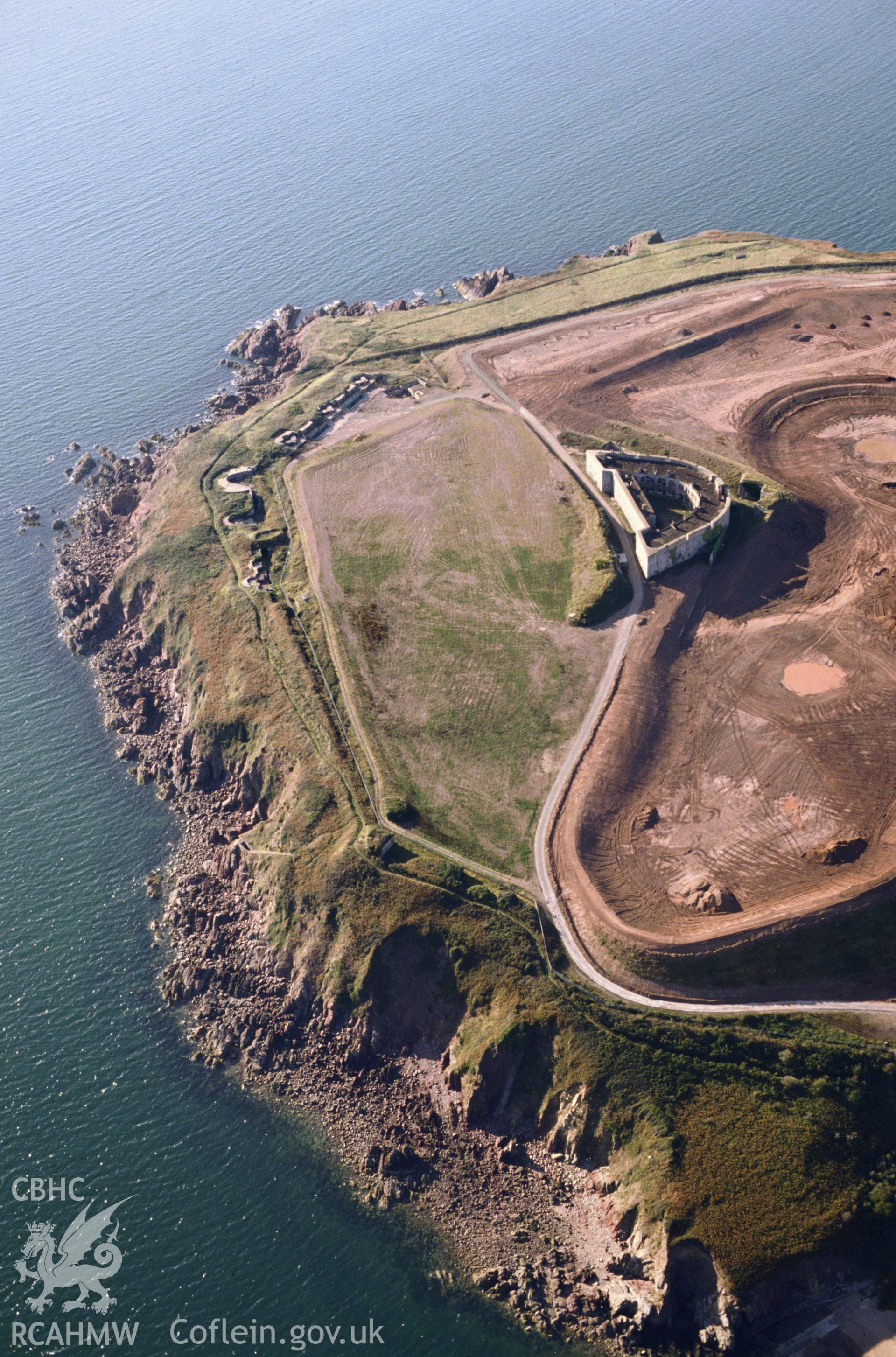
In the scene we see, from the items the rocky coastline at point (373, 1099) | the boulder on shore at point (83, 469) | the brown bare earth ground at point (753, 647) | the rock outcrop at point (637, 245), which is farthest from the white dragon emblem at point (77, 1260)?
the rock outcrop at point (637, 245)

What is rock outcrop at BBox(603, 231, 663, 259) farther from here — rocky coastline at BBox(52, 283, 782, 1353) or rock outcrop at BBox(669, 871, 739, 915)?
rock outcrop at BBox(669, 871, 739, 915)

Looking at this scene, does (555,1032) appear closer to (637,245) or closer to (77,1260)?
(77,1260)

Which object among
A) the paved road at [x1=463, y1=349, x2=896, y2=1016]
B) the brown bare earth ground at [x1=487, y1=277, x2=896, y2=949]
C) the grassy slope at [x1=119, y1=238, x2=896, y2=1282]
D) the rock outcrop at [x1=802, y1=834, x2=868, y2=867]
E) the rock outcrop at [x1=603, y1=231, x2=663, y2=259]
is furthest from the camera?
the rock outcrop at [x1=603, y1=231, x2=663, y2=259]

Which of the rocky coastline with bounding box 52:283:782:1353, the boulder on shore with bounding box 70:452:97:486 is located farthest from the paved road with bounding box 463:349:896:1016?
the boulder on shore with bounding box 70:452:97:486

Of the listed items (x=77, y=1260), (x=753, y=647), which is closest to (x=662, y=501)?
(x=753, y=647)

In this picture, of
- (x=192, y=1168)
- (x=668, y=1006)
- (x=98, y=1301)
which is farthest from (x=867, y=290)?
(x=98, y=1301)

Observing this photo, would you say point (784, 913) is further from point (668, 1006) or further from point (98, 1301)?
point (98, 1301)
